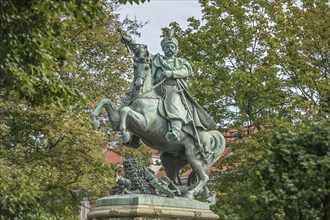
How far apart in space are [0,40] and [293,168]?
14.5 ft

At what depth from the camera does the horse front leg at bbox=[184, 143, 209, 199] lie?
13.2 m

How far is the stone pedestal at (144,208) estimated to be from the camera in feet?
39.2

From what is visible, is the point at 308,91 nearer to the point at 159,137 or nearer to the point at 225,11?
the point at 225,11

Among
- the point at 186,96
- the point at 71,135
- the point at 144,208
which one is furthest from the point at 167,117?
the point at 71,135

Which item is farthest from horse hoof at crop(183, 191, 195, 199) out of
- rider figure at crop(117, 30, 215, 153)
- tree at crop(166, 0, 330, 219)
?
tree at crop(166, 0, 330, 219)

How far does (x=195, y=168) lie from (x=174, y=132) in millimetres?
897

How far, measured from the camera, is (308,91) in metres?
25.8

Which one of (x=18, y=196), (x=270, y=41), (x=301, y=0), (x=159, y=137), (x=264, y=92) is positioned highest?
(x=301, y=0)

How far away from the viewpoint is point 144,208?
12.0 m

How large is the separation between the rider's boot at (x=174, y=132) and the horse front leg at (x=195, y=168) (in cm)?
38

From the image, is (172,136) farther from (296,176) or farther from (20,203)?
(296,176)

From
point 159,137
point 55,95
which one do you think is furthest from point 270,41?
point 55,95

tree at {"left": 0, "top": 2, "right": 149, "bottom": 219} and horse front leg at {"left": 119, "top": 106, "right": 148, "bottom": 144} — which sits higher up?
tree at {"left": 0, "top": 2, "right": 149, "bottom": 219}

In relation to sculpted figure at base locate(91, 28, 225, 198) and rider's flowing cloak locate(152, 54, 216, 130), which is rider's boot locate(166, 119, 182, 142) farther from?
rider's flowing cloak locate(152, 54, 216, 130)
